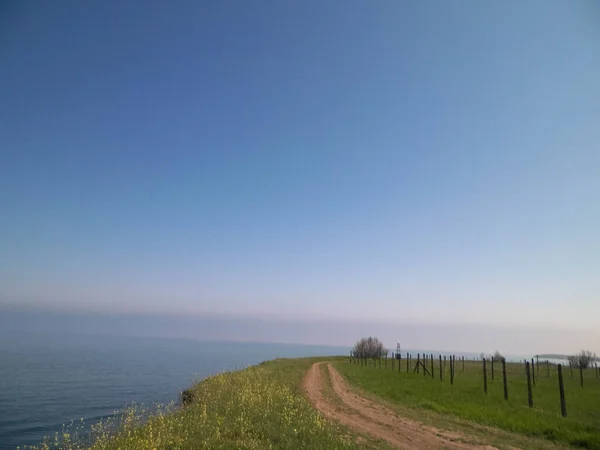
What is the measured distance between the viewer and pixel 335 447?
34.4 ft

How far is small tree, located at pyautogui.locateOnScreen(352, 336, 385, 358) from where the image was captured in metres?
122

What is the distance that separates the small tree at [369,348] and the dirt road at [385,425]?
10502 cm

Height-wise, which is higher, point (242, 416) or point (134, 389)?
point (242, 416)

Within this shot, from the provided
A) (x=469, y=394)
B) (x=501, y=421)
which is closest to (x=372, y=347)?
(x=469, y=394)

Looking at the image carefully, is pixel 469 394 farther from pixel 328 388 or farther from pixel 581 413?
pixel 328 388

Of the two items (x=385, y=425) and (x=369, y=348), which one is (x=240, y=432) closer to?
(x=385, y=425)

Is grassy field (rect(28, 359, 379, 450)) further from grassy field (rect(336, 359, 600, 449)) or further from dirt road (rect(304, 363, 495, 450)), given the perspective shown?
grassy field (rect(336, 359, 600, 449))

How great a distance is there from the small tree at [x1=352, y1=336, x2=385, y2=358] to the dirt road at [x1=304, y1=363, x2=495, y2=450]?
10502 cm

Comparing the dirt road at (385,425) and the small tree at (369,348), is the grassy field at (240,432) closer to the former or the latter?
the dirt road at (385,425)

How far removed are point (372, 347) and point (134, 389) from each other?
96.4m

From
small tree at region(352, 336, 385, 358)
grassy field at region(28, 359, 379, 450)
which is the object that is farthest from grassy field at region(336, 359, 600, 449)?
small tree at region(352, 336, 385, 358)

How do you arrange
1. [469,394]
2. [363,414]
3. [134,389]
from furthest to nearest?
[134,389], [469,394], [363,414]

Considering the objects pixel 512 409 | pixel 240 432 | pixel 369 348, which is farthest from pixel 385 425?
pixel 369 348

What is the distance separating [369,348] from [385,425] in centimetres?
11488
